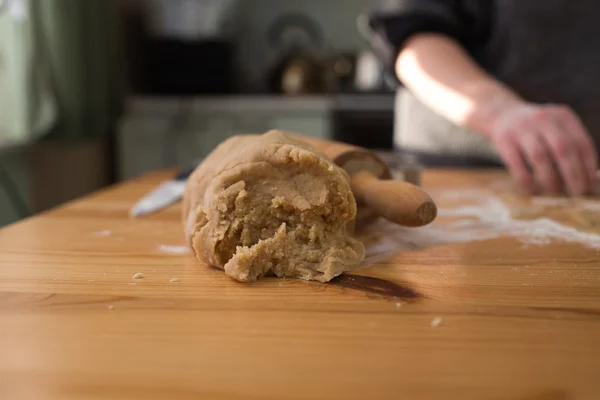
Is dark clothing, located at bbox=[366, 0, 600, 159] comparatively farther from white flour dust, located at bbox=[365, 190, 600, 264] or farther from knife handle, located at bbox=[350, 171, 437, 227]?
knife handle, located at bbox=[350, 171, 437, 227]

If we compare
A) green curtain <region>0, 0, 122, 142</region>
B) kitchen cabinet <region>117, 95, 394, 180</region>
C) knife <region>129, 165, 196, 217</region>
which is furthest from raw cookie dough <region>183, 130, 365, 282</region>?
A: kitchen cabinet <region>117, 95, 394, 180</region>

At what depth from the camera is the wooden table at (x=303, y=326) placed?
1.08ft

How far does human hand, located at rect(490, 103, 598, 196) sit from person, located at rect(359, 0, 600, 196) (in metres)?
0.06

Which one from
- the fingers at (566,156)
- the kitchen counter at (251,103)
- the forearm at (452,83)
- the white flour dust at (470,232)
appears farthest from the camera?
the kitchen counter at (251,103)

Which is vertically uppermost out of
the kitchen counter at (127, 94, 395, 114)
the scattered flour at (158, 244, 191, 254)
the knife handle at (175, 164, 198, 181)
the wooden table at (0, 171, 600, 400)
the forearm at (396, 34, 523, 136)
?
the forearm at (396, 34, 523, 136)

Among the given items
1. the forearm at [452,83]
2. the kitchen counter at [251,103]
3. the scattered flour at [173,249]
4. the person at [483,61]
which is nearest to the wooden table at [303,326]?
the scattered flour at [173,249]

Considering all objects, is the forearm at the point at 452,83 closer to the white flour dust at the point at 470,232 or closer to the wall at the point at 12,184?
the white flour dust at the point at 470,232

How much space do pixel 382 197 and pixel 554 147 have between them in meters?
0.51

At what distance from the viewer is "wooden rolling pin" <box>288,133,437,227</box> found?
60 cm

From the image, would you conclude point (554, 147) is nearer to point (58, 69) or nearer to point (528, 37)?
point (528, 37)

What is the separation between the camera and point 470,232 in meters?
0.72

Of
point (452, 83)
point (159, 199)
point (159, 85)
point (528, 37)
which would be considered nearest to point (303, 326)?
point (159, 199)

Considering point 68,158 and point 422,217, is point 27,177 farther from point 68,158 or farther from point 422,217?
point 422,217

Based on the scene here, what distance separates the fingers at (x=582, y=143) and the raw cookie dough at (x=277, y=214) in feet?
2.05
